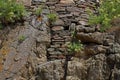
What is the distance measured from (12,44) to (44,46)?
2.44 feet

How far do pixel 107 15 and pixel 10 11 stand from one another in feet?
7.47

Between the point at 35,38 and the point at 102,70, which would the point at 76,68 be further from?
the point at 35,38

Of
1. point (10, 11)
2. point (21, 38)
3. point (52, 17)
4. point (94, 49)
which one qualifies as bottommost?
point (21, 38)

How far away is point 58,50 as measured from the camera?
862 centimetres

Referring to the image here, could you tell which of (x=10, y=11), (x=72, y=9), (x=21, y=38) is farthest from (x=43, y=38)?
(x=72, y=9)

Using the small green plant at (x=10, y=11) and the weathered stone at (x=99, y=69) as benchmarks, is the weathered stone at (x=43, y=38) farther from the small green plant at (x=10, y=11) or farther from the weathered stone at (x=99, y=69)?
the weathered stone at (x=99, y=69)

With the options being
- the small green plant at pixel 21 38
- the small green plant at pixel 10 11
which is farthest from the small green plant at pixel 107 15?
the small green plant at pixel 10 11

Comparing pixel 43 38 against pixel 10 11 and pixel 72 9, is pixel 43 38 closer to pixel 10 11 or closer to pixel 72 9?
pixel 10 11

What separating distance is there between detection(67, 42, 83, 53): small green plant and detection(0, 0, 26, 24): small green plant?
1.66 metres

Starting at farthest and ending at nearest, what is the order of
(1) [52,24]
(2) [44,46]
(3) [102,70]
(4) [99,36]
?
(1) [52,24] → (2) [44,46] → (4) [99,36] → (3) [102,70]

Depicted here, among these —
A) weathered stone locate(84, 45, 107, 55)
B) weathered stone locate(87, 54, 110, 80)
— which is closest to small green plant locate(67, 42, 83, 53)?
weathered stone locate(84, 45, 107, 55)

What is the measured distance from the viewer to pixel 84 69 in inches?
305

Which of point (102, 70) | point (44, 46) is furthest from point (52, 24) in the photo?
point (102, 70)

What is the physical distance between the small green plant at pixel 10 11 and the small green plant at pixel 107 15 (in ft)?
5.53
